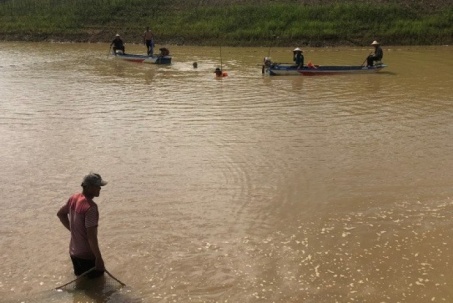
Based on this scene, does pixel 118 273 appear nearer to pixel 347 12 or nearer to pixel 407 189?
pixel 407 189

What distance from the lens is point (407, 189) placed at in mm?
8633

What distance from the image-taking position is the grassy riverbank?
34.7 metres

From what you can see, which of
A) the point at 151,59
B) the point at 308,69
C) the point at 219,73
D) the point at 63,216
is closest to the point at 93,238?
the point at 63,216

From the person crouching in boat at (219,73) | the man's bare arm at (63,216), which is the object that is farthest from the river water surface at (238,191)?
the person crouching in boat at (219,73)

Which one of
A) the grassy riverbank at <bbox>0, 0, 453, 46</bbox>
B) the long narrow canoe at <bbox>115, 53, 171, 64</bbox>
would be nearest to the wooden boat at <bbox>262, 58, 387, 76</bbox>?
the long narrow canoe at <bbox>115, 53, 171, 64</bbox>

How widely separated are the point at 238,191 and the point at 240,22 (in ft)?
102

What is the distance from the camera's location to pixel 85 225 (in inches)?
210

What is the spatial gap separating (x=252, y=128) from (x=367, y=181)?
4.17 metres

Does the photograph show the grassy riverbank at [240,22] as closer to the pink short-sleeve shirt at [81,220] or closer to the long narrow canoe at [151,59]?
the long narrow canoe at [151,59]

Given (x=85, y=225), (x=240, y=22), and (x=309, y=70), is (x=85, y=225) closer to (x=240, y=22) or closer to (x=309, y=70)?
(x=309, y=70)

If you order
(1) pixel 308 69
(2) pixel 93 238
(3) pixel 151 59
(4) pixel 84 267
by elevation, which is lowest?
(4) pixel 84 267

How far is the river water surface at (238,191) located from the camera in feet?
19.8

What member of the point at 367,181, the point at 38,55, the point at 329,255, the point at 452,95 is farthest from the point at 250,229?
the point at 38,55

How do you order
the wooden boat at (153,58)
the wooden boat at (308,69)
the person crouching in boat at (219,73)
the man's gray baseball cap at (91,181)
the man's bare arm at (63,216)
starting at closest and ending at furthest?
the man's gray baseball cap at (91,181)
the man's bare arm at (63,216)
the person crouching in boat at (219,73)
the wooden boat at (308,69)
the wooden boat at (153,58)
